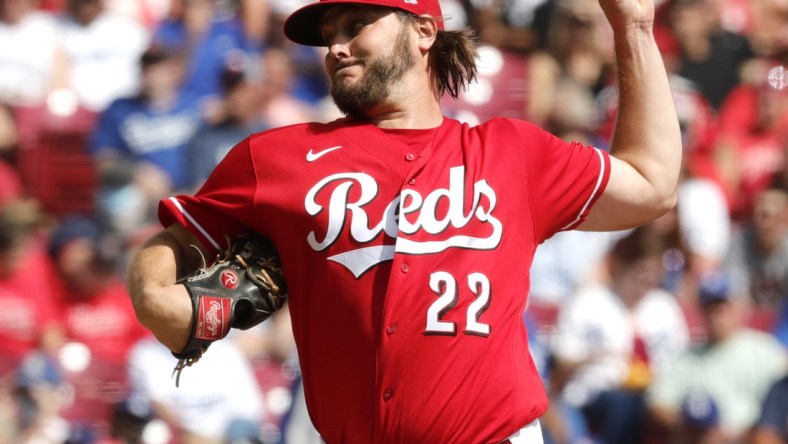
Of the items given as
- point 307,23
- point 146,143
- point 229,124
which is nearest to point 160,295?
point 307,23

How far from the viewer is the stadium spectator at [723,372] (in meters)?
6.36

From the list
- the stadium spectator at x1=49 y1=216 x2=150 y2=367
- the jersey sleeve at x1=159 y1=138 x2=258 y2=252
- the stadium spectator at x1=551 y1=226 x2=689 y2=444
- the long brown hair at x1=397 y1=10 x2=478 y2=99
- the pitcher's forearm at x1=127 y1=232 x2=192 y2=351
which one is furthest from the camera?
the stadium spectator at x1=551 y1=226 x2=689 y2=444

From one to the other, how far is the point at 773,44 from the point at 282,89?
3446mm

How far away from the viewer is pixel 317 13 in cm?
311

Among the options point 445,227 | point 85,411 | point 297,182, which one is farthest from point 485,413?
point 85,411

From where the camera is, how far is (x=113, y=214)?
5.94 m

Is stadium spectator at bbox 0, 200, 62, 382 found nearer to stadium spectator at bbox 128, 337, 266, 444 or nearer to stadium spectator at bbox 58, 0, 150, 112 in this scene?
stadium spectator at bbox 128, 337, 266, 444

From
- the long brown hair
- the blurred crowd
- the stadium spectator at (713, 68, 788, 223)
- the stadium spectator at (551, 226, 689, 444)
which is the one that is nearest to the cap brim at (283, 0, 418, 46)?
the long brown hair

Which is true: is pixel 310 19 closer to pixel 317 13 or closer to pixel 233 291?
pixel 317 13

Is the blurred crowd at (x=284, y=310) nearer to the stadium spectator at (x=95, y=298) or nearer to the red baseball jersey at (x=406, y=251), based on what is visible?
the stadium spectator at (x=95, y=298)

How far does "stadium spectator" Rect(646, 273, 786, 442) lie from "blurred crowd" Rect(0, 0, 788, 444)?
1cm

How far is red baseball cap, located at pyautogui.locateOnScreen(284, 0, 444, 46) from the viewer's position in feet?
9.96

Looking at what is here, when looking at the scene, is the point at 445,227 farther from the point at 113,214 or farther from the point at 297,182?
the point at 113,214

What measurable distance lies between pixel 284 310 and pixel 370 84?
316 cm
